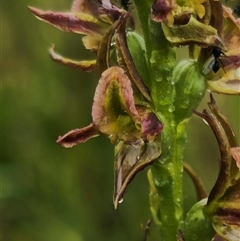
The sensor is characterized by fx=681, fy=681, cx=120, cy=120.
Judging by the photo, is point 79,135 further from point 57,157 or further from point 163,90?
point 57,157

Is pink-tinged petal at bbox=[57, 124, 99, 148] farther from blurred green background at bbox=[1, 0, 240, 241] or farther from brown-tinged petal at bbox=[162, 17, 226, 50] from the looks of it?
blurred green background at bbox=[1, 0, 240, 241]

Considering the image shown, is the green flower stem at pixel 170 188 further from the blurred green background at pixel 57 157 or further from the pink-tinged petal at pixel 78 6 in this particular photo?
the blurred green background at pixel 57 157

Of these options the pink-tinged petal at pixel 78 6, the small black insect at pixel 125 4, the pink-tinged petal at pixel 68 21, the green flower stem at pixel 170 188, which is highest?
the small black insect at pixel 125 4

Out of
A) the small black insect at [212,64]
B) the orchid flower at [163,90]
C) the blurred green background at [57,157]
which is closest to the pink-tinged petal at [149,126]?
the orchid flower at [163,90]

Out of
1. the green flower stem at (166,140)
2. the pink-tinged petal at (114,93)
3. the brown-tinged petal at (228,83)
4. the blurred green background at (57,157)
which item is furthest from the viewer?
the blurred green background at (57,157)

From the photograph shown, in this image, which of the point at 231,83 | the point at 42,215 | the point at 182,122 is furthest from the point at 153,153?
the point at 42,215

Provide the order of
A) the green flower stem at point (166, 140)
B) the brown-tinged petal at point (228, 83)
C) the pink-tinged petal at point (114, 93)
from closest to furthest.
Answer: the pink-tinged petal at point (114, 93) → the green flower stem at point (166, 140) → the brown-tinged petal at point (228, 83)

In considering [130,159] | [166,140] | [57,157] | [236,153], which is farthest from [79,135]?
[57,157]
